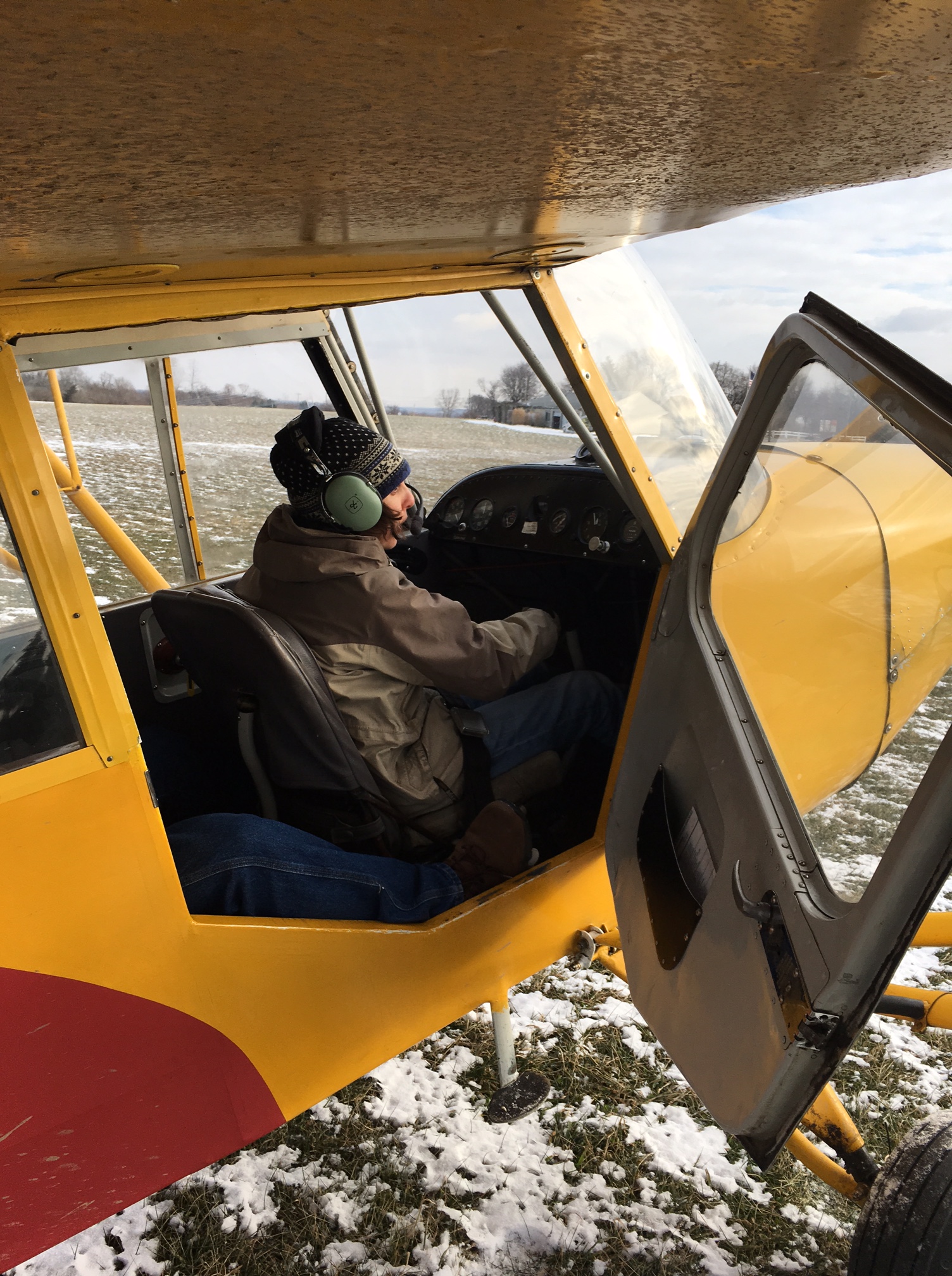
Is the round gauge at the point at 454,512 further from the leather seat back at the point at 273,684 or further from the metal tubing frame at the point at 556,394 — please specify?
the leather seat back at the point at 273,684

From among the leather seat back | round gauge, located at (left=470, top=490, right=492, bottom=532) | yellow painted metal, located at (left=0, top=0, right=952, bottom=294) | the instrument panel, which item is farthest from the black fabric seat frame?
round gauge, located at (left=470, top=490, right=492, bottom=532)

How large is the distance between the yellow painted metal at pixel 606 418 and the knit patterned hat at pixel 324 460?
1.61ft

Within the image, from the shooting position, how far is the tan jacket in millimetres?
1798

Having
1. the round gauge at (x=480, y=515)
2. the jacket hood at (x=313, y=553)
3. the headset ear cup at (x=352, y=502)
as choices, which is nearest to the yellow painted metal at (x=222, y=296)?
the headset ear cup at (x=352, y=502)

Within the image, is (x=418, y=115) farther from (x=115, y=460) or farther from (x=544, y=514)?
(x=115, y=460)

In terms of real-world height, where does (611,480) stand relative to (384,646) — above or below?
above

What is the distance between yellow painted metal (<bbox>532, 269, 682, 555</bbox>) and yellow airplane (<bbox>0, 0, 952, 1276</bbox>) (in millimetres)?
11

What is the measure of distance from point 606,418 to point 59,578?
4.16 feet

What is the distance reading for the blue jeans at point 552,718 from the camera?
2.18 metres

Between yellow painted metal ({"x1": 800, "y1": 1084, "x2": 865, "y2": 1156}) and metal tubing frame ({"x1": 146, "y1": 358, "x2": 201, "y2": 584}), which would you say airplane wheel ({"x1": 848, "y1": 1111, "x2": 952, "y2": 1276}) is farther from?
metal tubing frame ({"x1": 146, "y1": 358, "x2": 201, "y2": 584})

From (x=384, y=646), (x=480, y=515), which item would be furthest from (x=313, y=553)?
(x=480, y=515)

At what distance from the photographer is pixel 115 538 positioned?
10.2ft

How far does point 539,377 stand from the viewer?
224cm

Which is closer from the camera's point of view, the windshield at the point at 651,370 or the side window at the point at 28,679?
the side window at the point at 28,679
